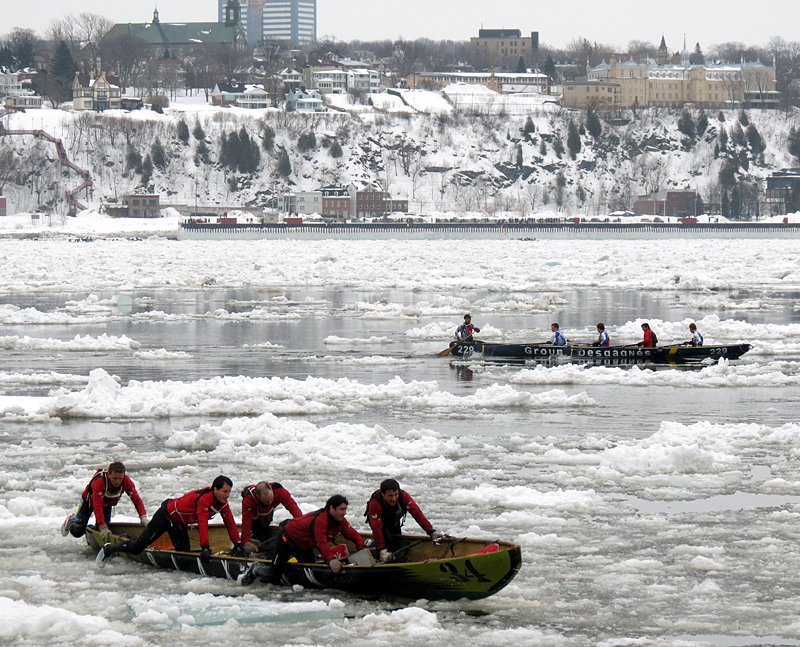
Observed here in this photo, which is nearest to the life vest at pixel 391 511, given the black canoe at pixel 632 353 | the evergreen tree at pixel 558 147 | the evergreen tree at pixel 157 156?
the black canoe at pixel 632 353

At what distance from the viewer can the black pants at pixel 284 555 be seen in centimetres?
1145

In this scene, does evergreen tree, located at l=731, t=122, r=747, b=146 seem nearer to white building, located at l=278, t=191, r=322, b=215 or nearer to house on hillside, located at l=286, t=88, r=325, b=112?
house on hillside, located at l=286, t=88, r=325, b=112

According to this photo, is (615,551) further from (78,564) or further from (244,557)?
(78,564)

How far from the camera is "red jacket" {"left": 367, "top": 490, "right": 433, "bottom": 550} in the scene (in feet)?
37.6

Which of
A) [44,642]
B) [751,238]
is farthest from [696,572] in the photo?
[751,238]

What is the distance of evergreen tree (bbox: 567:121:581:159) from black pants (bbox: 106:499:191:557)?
184448 millimetres

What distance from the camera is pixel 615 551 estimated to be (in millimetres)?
12531

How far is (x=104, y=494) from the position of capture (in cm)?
1276

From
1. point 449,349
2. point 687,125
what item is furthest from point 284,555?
point 687,125

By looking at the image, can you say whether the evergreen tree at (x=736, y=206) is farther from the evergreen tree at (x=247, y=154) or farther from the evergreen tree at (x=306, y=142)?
the evergreen tree at (x=247, y=154)

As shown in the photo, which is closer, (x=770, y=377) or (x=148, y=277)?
(x=770, y=377)

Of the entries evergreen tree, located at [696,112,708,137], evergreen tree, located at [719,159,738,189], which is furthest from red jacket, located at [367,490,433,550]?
evergreen tree, located at [696,112,708,137]

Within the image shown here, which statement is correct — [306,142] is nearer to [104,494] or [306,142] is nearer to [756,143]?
[756,143]

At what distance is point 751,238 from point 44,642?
138m
